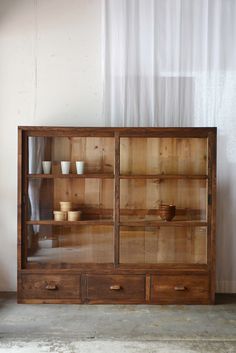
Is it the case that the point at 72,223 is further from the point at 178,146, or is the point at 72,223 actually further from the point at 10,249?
the point at 178,146

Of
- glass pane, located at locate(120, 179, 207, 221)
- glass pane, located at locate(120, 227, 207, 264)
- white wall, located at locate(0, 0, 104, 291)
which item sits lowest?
glass pane, located at locate(120, 227, 207, 264)

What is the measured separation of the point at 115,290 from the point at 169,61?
81.7 inches

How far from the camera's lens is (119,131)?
3.63 meters

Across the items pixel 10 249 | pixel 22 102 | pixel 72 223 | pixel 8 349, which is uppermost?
pixel 22 102

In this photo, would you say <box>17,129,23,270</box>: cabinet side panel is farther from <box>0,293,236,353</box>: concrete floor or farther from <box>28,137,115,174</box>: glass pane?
<box>0,293,236,353</box>: concrete floor

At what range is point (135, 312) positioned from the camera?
346 cm

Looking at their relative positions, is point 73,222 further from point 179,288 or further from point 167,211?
point 179,288

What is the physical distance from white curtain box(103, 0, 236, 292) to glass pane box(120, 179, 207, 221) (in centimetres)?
58

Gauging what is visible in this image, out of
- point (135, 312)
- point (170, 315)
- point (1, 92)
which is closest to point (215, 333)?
point (170, 315)

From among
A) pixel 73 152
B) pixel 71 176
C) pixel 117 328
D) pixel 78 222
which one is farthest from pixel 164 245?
pixel 73 152

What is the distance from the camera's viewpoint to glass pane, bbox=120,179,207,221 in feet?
12.1

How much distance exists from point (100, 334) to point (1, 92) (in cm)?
234

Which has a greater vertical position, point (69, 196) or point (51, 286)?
point (69, 196)

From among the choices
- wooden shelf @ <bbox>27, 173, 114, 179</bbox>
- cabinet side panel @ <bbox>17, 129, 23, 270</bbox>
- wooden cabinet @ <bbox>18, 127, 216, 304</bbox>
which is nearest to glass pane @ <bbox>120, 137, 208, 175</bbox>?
wooden cabinet @ <bbox>18, 127, 216, 304</bbox>
